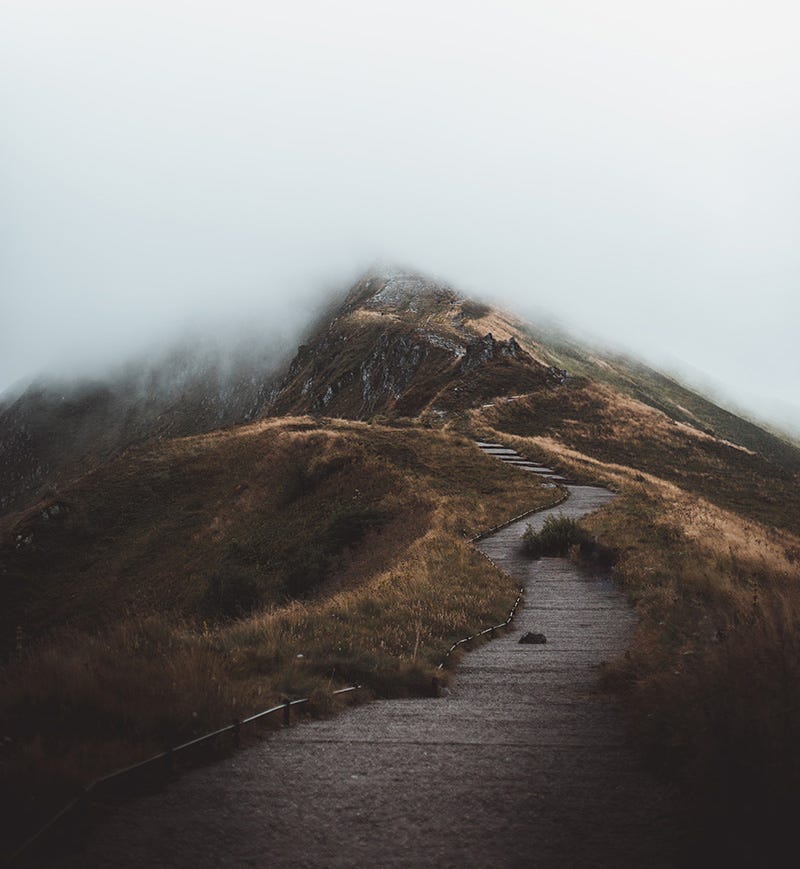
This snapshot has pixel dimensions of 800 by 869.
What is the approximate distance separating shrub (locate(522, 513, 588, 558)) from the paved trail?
34.2 ft

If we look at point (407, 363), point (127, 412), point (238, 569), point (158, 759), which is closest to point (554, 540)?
point (238, 569)

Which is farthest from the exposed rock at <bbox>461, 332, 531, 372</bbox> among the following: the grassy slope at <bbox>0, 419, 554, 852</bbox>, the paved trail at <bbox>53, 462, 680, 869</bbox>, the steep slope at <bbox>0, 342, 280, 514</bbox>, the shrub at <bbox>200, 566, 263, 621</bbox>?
the steep slope at <bbox>0, 342, 280, 514</bbox>

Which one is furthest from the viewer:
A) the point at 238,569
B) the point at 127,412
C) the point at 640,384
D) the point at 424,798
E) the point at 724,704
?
the point at 127,412

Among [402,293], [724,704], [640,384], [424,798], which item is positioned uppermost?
[640,384]

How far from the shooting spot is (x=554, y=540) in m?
19.2

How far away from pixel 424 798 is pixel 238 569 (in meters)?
17.0

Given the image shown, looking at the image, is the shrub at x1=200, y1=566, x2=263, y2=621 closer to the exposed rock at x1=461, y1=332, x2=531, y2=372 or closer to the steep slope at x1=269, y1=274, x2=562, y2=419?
the steep slope at x1=269, y1=274, x2=562, y2=419

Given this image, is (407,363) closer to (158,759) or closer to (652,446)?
(652,446)

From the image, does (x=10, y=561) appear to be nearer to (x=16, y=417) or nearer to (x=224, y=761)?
(x=224, y=761)

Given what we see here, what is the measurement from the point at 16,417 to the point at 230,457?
182 metres

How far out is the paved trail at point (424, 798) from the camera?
183 inches

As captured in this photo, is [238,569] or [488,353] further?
[488,353]

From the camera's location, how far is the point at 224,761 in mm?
6309

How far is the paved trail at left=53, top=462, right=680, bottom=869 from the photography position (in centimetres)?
464
